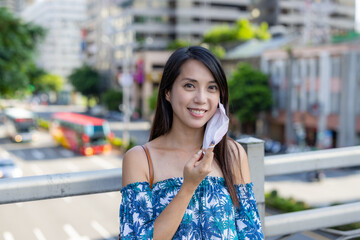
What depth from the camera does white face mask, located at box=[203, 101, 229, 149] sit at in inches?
87.7

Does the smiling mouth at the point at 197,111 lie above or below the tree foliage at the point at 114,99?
above

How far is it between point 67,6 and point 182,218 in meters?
141

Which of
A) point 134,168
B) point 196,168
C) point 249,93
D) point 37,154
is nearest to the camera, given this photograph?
point 196,168

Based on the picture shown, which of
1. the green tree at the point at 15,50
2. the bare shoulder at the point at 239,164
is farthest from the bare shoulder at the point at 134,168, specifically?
the green tree at the point at 15,50

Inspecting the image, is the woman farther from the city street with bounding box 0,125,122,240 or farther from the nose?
the city street with bounding box 0,125,122,240

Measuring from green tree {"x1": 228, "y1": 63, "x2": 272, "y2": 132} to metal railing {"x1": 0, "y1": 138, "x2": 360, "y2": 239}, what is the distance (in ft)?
117

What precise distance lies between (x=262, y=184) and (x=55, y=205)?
21221mm

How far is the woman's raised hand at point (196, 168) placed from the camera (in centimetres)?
215

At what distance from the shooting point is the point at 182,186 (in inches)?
86.5

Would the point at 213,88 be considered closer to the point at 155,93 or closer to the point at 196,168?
the point at 196,168

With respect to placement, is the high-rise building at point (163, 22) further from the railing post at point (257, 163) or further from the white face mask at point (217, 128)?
the white face mask at point (217, 128)

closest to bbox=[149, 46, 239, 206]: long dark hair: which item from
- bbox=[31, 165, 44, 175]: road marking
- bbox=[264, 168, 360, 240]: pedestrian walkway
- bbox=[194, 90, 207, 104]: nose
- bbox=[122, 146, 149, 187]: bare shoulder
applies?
bbox=[194, 90, 207, 104]: nose

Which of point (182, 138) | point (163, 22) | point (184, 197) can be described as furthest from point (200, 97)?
point (163, 22)

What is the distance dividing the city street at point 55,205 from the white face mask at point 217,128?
1238 millimetres
